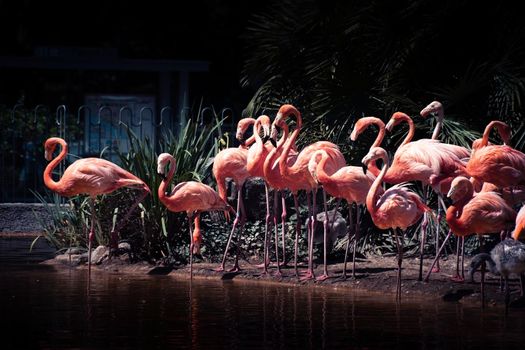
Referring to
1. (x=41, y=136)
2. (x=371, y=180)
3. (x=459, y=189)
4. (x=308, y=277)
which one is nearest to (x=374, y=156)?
(x=371, y=180)

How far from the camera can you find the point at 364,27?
1187 cm

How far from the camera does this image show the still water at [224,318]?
22.5ft

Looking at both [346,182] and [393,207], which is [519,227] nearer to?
[393,207]

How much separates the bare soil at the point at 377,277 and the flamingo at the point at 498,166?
2.78ft

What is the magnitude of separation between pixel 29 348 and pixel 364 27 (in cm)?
635

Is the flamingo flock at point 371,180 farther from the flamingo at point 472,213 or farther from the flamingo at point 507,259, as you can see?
the flamingo at point 507,259

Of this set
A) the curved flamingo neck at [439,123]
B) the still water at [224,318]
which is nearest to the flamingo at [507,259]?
the still water at [224,318]

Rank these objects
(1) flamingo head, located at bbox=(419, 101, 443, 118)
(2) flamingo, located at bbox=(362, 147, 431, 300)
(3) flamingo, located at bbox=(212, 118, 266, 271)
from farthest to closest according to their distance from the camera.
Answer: (3) flamingo, located at bbox=(212, 118, 266, 271) → (1) flamingo head, located at bbox=(419, 101, 443, 118) → (2) flamingo, located at bbox=(362, 147, 431, 300)

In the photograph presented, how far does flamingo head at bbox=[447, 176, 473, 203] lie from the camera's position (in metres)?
8.70

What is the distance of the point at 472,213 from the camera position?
8.70 metres

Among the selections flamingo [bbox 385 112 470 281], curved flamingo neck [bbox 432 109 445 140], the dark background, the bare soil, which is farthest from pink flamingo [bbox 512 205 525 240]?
the dark background

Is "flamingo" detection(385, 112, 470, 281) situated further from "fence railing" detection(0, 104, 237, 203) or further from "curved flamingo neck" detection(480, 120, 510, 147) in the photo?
"fence railing" detection(0, 104, 237, 203)

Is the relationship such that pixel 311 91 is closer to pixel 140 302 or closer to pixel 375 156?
pixel 375 156

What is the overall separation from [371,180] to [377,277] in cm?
83
